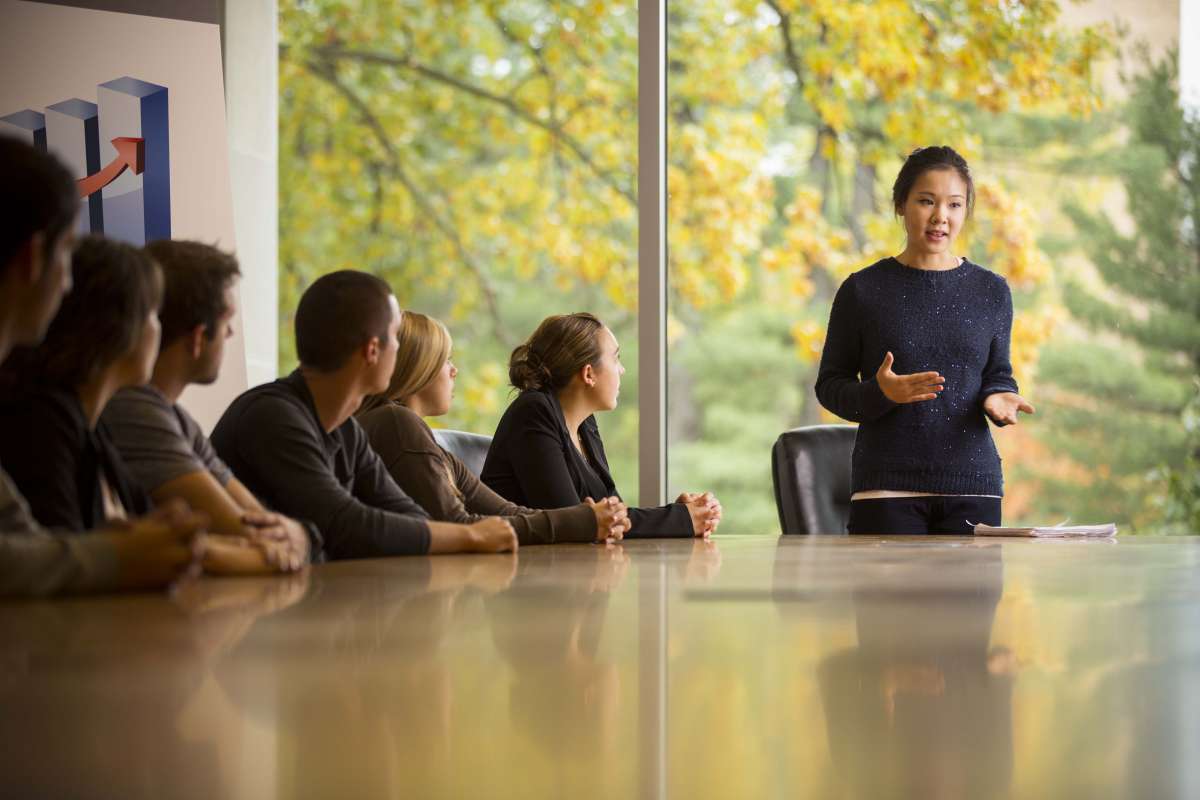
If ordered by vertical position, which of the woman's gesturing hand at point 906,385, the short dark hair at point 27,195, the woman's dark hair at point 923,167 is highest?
the woman's dark hair at point 923,167

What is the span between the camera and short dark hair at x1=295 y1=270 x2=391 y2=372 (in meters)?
1.99

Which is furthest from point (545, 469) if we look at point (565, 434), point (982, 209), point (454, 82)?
point (454, 82)

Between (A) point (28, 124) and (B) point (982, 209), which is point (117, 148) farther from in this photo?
(B) point (982, 209)

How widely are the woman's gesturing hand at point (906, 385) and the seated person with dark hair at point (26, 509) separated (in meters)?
1.72

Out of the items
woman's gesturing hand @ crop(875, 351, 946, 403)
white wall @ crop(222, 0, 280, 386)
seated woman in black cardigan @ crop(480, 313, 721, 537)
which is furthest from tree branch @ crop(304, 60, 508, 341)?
woman's gesturing hand @ crop(875, 351, 946, 403)

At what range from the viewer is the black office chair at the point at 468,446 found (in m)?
3.16

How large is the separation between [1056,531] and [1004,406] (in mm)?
279

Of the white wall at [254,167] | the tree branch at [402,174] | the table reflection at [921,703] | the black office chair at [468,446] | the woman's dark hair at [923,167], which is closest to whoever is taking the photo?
the table reflection at [921,703]

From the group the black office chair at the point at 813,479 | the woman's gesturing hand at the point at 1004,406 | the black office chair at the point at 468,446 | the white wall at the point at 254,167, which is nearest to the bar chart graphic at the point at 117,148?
the white wall at the point at 254,167

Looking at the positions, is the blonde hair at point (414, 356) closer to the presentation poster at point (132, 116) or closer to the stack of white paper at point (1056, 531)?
the stack of white paper at point (1056, 531)

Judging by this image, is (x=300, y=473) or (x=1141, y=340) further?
(x=1141, y=340)

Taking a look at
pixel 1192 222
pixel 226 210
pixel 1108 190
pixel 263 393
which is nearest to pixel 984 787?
pixel 263 393

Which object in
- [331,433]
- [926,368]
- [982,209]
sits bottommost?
[331,433]

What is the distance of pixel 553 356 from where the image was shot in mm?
3047
